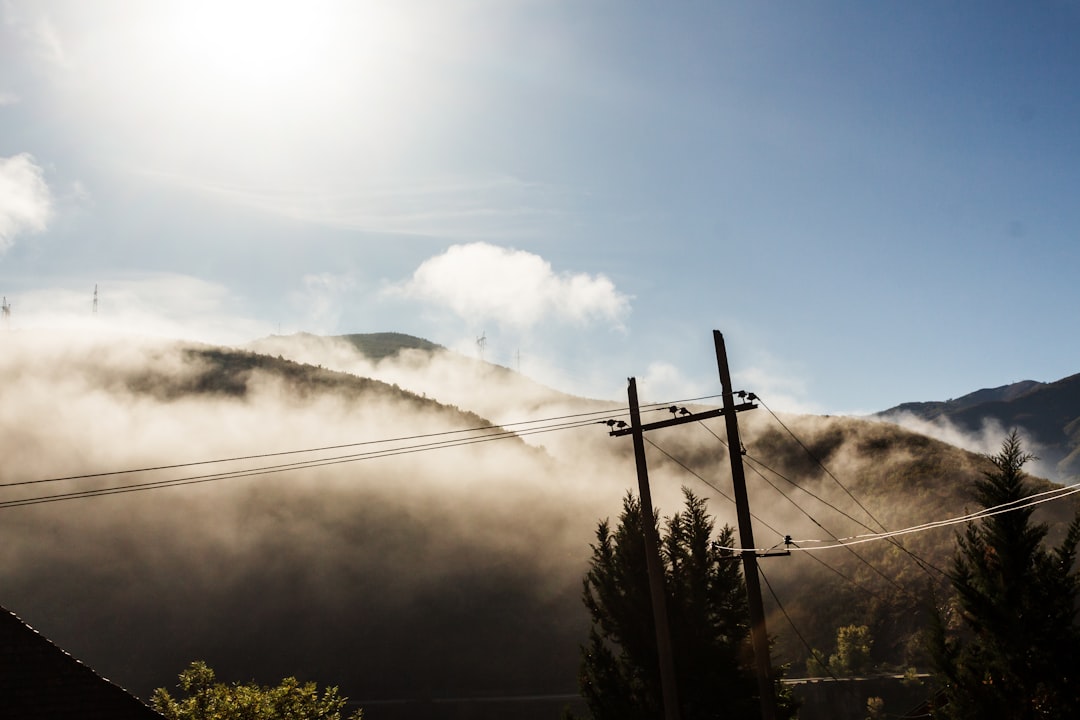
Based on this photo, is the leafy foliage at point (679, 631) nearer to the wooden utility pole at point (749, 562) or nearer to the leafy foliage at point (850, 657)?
the wooden utility pole at point (749, 562)

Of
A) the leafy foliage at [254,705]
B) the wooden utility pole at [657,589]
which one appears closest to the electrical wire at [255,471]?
the wooden utility pole at [657,589]

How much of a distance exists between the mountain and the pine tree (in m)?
50.8

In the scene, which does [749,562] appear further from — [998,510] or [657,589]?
[998,510]

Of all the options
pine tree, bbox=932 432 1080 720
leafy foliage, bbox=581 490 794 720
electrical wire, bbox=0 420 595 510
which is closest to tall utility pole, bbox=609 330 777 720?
electrical wire, bbox=0 420 595 510

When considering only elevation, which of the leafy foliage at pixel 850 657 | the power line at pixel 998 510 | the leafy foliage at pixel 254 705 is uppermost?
the power line at pixel 998 510

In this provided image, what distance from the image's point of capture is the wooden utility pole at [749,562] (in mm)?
16031

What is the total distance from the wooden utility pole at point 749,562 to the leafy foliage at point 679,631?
12178 mm

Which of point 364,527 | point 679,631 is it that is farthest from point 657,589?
point 364,527

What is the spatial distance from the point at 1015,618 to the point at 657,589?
1296cm

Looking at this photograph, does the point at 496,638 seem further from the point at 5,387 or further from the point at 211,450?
the point at 5,387

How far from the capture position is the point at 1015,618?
23.2 metres

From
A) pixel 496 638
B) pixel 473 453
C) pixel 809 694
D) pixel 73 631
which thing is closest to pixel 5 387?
pixel 73 631

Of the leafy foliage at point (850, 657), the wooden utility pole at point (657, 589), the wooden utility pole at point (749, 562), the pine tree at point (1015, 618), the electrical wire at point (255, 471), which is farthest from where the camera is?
the leafy foliage at point (850, 657)

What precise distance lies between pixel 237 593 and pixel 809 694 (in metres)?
75.7
